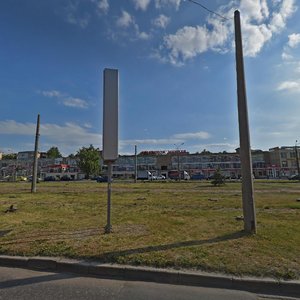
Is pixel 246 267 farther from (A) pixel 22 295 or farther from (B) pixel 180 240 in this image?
(A) pixel 22 295

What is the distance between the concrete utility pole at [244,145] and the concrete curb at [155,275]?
2710mm

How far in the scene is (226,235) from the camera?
6.82 meters

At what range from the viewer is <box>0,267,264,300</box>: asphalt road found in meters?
4.03

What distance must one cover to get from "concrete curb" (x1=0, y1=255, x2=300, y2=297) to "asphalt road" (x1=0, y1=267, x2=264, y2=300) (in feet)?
0.49

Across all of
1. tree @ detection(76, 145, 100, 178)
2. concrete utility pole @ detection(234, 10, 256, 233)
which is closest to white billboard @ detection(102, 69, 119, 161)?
concrete utility pole @ detection(234, 10, 256, 233)

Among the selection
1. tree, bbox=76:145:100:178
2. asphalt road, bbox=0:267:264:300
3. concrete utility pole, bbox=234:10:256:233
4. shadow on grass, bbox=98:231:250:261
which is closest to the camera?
asphalt road, bbox=0:267:264:300

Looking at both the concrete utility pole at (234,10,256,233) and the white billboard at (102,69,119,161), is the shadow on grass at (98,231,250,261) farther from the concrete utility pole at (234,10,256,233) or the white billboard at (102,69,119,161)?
the white billboard at (102,69,119,161)

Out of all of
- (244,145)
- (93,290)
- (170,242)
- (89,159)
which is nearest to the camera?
(93,290)

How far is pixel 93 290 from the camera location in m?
4.25

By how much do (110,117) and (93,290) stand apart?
4.55 m

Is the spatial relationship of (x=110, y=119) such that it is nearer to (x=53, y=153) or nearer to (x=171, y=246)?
(x=171, y=246)

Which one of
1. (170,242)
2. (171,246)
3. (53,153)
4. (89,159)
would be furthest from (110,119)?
Answer: (53,153)

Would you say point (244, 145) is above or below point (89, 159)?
below

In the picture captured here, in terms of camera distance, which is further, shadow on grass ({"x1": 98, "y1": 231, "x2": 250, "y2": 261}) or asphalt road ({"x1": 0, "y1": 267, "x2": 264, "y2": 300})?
shadow on grass ({"x1": 98, "y1": 231, "x2": 250, "y2": 261})
